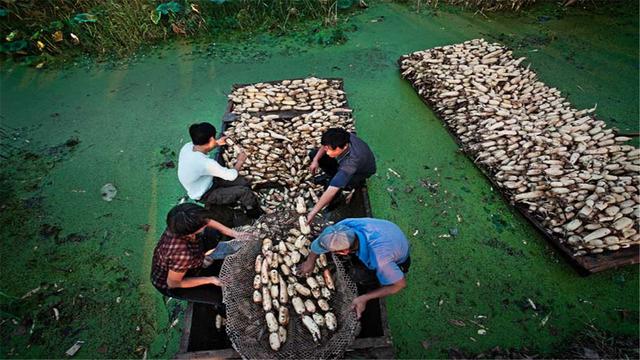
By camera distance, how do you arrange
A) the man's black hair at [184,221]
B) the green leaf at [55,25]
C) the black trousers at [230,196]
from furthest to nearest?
the green leaf at [55,25]
the black trousers at [230,196]
the man's black hair at [184,221]

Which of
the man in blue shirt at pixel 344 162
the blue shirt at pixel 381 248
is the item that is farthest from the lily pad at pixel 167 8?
the blue shirt at pixel 381 248

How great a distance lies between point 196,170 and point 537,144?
3546 millimetres

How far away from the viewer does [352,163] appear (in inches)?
116

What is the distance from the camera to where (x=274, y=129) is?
4055 mm

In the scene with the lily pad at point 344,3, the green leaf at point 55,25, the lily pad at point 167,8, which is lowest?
the green leaf at point 55,25

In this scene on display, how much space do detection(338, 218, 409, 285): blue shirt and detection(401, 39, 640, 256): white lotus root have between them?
1.79 meters

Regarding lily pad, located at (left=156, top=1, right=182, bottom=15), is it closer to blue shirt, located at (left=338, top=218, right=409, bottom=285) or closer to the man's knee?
the man's knee

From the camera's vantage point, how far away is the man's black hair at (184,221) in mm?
2139

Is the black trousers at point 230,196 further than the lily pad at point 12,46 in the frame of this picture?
No

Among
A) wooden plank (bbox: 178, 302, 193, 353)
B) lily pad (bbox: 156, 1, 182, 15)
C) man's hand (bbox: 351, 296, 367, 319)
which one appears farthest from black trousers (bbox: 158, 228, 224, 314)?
lily pad (bbox: 156, 1, 182, 15)

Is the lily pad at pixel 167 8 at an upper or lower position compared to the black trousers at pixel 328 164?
upper

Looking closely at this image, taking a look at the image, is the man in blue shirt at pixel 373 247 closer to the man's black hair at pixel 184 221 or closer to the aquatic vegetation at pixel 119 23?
the man's black hair at pixel 184 221

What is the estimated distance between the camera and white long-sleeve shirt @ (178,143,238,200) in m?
2.86

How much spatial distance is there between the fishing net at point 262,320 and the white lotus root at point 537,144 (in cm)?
209
